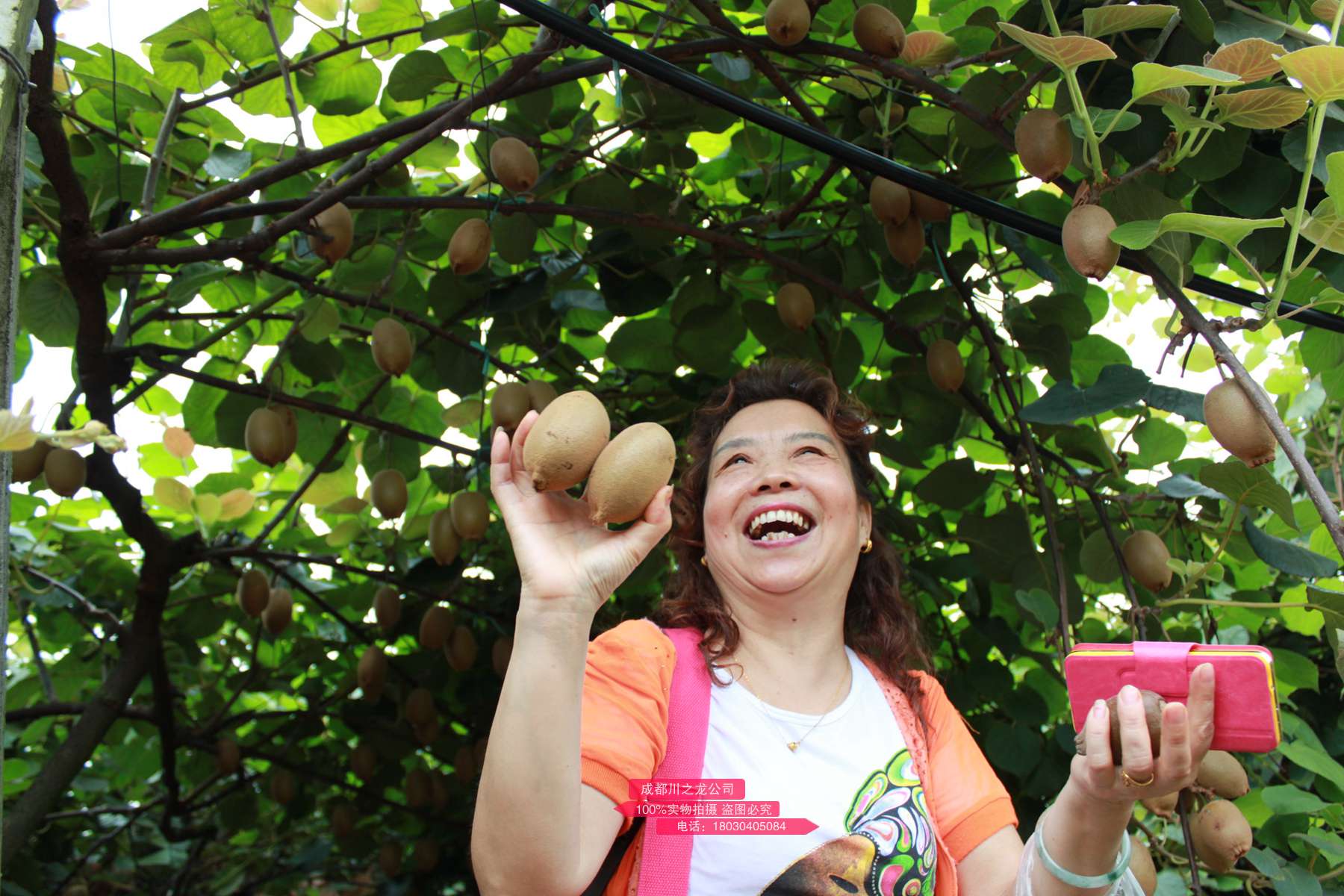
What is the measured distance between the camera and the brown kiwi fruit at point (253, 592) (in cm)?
265

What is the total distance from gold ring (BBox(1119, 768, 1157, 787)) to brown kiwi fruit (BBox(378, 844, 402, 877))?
2.79 m

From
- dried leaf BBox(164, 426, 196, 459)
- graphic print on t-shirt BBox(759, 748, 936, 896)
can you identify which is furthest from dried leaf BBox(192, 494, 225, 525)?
graphic print on t-shirt BBox(759, 748, 936, 896)

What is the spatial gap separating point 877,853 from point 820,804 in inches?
2.9

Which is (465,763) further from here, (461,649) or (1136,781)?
(1136,781)

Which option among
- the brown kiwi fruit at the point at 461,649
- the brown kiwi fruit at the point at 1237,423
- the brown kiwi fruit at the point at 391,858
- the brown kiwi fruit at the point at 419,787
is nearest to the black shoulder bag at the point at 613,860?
the brown kiwi fruit at the point at 1237,423

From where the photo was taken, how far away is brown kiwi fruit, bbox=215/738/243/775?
296cm

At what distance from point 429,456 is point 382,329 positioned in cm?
95

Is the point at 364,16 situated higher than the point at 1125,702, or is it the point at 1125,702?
the point at 364,16

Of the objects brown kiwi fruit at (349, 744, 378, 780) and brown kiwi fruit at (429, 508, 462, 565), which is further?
brown kiwi fruit at (349, 744, 378, 780)

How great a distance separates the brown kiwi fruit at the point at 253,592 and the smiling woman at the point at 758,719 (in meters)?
1.36

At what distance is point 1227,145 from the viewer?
4.32ft

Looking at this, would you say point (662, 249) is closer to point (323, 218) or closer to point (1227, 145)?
point (323, 218)

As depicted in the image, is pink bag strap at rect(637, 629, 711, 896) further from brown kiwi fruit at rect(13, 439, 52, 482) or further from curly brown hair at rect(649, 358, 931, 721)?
brown kiwi fruit at rect(13, 439, 52, 482)

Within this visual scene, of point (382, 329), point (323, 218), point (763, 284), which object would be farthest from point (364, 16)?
point (763, 284)
